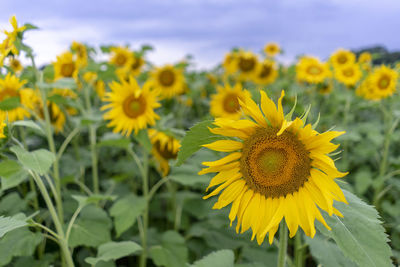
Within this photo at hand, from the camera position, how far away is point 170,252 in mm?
2131

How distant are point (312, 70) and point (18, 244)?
3.76 metres

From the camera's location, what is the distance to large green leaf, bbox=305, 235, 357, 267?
1.43 m

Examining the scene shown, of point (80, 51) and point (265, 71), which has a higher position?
point (80, 51)

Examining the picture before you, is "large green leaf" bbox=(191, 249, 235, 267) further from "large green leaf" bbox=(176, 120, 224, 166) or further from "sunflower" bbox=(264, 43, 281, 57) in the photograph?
"sunflower" bbox=(264, 43, 281, 57)

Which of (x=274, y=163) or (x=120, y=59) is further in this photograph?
(x=120, y=59)

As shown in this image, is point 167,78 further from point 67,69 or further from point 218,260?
point 218,260

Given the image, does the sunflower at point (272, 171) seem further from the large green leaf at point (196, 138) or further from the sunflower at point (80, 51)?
the sunflower at point (80, 51)

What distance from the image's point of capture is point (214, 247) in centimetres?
231

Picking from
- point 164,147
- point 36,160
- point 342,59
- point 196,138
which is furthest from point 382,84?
point 36,160

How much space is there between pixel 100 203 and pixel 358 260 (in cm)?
204

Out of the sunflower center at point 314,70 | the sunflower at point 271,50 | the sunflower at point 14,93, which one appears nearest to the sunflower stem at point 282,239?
the sunflower at point 14,93

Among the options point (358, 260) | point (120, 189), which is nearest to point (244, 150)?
point (358, 260)

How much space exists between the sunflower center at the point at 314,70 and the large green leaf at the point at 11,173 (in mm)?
3623

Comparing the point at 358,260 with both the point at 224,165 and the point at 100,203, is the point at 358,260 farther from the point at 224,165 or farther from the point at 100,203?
the point at 100,203
